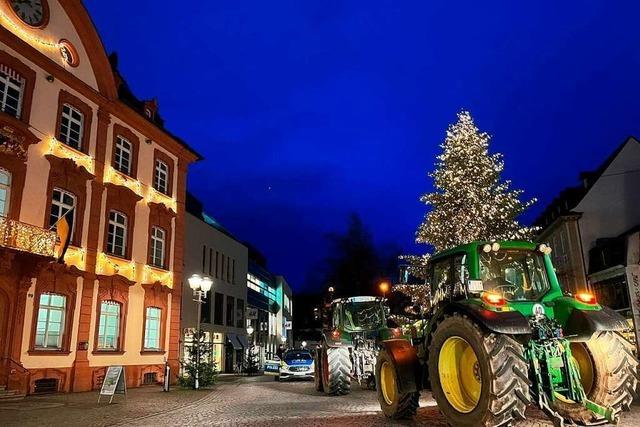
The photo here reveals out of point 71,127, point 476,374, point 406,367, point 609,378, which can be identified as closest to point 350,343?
point 406,367

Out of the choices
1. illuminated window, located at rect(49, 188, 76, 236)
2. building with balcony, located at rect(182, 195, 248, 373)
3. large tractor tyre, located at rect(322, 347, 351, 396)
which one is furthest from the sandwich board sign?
building with balcony, located at rect(182, 195, 248, 373)

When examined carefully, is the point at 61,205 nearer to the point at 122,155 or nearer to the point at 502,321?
the point at 122,155

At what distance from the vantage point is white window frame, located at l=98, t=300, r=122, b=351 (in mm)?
21594

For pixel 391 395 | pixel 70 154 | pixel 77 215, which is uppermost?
pixel 70 154

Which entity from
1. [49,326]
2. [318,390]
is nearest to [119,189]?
[49,326]

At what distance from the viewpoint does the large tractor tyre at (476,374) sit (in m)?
6.64

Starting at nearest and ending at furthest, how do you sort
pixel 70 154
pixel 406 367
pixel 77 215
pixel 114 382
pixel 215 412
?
pixel 406 367 → pixel 215 412 → pixel 114 382 → pixel 70 154 → pixel 77 215

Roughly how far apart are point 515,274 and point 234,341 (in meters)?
37.3

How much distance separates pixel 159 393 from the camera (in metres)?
19.0

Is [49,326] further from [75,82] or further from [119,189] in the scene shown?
[75,82]

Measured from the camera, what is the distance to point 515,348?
6.80 m

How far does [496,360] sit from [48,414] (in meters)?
10.6

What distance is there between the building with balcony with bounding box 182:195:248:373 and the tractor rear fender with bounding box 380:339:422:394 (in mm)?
24340

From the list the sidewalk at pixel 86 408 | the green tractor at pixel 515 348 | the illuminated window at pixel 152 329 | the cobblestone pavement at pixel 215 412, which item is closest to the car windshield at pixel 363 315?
the cobblestone pavement at pixel 215 412
